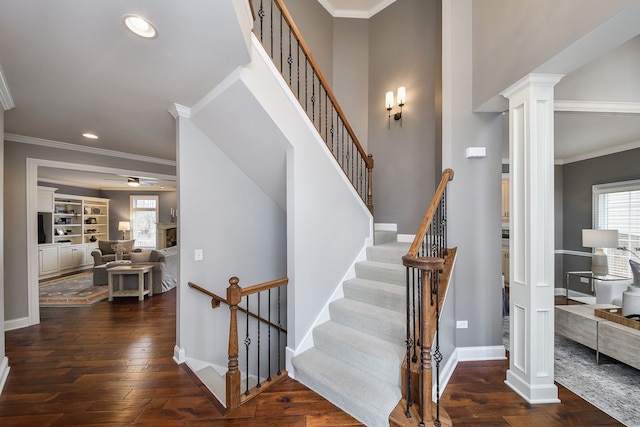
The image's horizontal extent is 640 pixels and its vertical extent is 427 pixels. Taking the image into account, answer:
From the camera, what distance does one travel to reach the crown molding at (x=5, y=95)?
2.12m

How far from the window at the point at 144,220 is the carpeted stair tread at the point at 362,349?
9.18m

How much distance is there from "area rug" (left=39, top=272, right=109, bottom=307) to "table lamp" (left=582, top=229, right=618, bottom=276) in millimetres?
8562

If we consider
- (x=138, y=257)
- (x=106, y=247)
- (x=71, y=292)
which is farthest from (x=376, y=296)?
(x=106, y=247)

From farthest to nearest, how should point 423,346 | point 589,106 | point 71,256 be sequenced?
point 71,256 < point 589,106 < point 423,346

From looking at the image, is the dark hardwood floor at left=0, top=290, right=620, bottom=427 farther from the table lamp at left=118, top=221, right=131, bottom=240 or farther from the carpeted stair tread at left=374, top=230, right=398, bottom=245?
the table lamp at left=118, top=221, right=131, bottom=240

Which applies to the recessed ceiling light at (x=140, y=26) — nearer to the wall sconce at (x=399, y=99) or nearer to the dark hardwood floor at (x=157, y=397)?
the dark hardwood floor at (x=157, y=397)

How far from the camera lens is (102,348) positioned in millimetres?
3088

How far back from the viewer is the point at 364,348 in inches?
88.7

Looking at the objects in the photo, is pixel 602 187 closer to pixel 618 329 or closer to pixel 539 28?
pixel 618 329

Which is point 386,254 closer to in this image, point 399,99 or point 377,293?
point 377,293

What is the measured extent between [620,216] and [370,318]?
5.30 metres

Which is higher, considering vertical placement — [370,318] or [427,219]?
[427,219]

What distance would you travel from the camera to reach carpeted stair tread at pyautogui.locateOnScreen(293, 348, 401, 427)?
1.86m

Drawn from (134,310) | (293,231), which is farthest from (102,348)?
(293,231)
